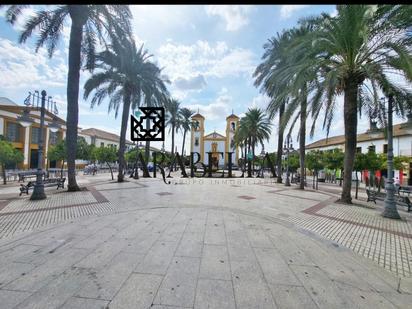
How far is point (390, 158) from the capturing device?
8.38 m

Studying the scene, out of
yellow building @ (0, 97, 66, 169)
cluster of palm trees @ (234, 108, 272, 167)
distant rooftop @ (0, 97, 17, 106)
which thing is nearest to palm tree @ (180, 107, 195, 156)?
cluster of palm trees @ (234, 108, 272, 167)

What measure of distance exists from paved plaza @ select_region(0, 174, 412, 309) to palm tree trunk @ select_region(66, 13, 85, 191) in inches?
199

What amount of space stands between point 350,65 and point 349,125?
9.35ft

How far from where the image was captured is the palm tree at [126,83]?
1652cm

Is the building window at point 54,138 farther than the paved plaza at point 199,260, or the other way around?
the building window at point 54,138

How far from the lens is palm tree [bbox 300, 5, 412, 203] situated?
7761 mm

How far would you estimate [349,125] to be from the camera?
1027 cm

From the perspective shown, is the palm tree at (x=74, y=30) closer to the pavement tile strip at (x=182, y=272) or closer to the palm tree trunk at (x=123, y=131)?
the palm tree trunk at (x=123, y=131)

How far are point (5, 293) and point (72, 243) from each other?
184 cm

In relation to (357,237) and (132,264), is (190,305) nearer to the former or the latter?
(132,264)

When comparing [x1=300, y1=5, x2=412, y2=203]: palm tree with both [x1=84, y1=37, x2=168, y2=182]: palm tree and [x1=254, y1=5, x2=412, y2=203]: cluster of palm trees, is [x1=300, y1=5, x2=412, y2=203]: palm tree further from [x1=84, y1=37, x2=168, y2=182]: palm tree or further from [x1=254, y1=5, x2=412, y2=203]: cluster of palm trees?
[x1=84, y1=37, x2=168, y2=182]: palm tree

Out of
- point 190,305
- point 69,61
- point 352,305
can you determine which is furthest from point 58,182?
point 352,305

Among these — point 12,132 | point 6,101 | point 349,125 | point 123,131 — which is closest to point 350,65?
point 349,125

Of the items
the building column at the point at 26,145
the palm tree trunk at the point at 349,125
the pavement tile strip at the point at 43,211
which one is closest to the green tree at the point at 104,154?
the building column at the point at 26,145
